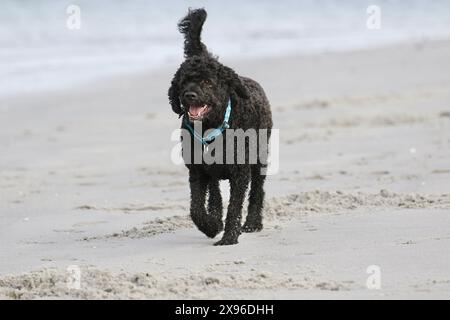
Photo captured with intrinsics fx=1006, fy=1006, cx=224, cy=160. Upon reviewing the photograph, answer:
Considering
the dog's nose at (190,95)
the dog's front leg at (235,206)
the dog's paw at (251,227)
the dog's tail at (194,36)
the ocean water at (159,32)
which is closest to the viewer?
the dog's nose at (190,95)

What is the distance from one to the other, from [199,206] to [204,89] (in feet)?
3.22

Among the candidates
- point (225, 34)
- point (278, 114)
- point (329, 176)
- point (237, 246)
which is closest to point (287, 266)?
point (237, 246)

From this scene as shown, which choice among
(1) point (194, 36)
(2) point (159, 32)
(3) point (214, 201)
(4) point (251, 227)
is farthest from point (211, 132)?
(2) point (159, 32)

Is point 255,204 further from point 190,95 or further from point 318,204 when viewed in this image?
point 190,95

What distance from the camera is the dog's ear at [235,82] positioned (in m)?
7.83

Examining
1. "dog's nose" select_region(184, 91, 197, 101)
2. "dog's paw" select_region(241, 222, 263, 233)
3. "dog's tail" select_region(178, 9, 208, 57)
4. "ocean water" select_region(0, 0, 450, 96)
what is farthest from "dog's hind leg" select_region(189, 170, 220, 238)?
"ocean water" select_region(0, 0, 450, 96)

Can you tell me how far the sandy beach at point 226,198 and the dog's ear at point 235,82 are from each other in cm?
118

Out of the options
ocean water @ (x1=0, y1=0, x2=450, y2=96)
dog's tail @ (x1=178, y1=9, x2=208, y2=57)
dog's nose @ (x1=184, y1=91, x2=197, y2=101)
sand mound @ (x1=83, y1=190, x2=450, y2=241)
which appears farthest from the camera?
ocean water @ (x1=0, y1=0, x2=450, y2=96)

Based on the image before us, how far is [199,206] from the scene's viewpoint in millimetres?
7977

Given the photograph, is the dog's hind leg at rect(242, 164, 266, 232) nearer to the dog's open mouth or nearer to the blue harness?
the blue harness

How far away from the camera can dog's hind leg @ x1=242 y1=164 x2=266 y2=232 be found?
8539mm

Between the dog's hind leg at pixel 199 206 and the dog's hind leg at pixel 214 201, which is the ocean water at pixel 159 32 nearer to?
the dog's hind leg at pixel 214 201

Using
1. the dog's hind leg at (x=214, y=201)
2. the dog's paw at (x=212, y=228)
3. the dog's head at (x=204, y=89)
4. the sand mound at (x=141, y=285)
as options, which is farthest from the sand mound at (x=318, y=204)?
A: the sand mound at (x=141, y=285)
